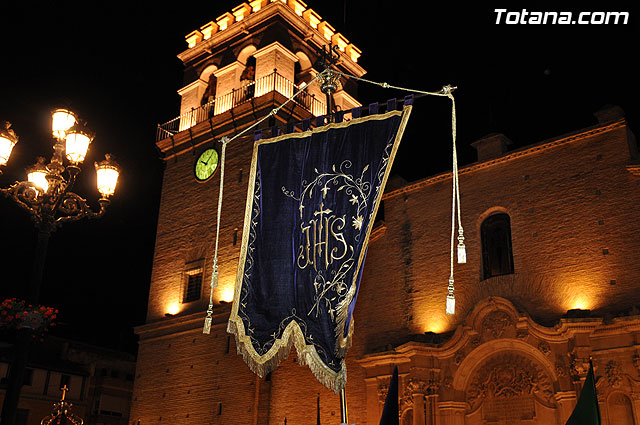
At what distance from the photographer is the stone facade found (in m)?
15.3

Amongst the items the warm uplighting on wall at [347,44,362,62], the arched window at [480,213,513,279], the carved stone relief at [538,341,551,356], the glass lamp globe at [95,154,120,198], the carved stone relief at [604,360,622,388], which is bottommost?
the carved stone relief at [604,360,622,388]

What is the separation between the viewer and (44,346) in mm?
38219

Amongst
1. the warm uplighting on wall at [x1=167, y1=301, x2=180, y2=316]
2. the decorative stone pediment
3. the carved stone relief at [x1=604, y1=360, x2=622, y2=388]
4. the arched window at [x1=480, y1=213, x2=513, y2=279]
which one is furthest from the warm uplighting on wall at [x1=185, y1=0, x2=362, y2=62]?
the carved stone relief at [x1=604, y1=360, x2=622, y2=388]

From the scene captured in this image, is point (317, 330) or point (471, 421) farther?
point (471, 421)

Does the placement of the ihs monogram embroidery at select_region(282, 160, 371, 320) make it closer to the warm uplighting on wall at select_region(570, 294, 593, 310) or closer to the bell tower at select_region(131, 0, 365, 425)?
the warm uplighting on wall at select_region(570, 294, 593, 310)

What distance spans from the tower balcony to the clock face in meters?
1.17

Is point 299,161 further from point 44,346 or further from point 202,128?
point 44,346

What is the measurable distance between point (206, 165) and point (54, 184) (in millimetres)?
12066

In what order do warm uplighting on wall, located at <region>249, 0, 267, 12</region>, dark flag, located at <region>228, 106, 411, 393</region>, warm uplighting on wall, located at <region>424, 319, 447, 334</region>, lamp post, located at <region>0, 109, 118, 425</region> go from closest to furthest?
dark flag, located at <region>228, 106, 411, 393</region> → lamp post, located at <region>0, 109, 118, 425</region> → warm uplighting on wall, located at <region>424, 319, 447, 334</region> → warm uplighting on wall, located at <region>249, 0, 267, 12</region>

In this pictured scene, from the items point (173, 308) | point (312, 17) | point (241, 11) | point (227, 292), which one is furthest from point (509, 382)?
point (241, 11)

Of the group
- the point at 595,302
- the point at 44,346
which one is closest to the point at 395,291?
the point at 595,302

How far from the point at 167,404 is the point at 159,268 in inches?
179

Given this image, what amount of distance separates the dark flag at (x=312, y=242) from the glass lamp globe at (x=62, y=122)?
11.9ft

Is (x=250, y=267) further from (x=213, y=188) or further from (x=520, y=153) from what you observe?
(x=213, y=188)
